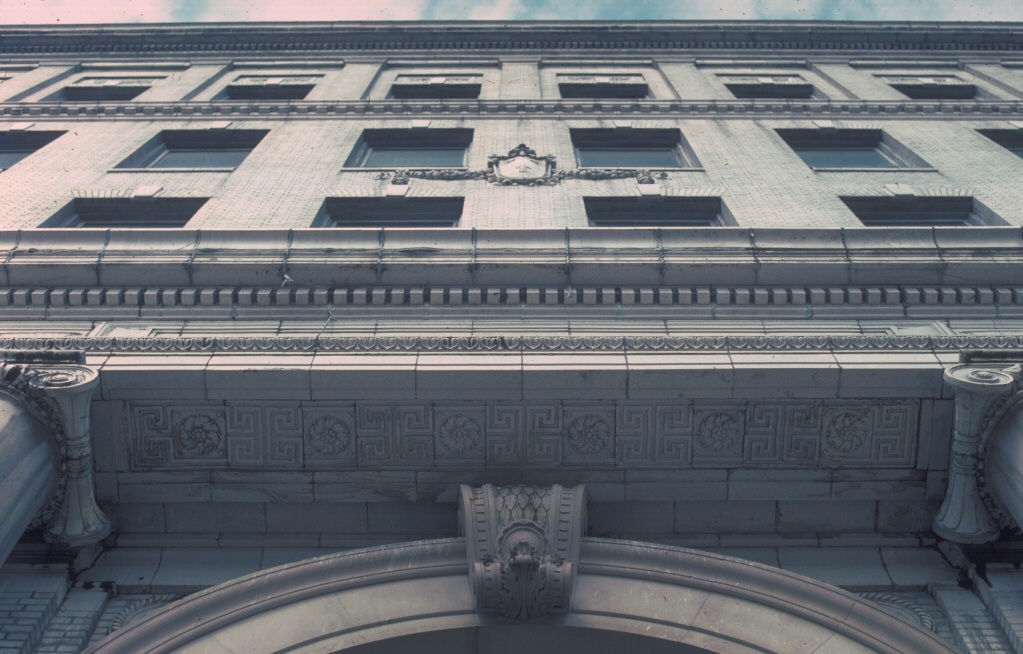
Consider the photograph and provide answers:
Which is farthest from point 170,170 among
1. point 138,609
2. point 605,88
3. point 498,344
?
point 605,88

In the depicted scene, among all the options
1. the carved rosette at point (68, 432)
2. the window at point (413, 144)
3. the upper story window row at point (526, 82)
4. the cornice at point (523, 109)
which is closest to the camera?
the carved rosette at point (68, 432)

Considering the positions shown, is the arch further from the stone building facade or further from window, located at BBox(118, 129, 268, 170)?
window, located at BBox(118, 129, 268, 170)

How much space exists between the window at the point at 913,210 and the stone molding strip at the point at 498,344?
5538 millimetres

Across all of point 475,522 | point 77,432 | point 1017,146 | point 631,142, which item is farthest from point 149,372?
point 1017,146

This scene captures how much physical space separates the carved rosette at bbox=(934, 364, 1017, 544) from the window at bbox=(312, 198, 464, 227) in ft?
27.9

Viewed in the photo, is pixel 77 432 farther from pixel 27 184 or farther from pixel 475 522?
pixel 27 184

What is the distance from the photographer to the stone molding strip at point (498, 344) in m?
9.27

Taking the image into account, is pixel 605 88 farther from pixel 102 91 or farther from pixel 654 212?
pixel 102 91

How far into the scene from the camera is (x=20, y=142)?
18906 millimetres

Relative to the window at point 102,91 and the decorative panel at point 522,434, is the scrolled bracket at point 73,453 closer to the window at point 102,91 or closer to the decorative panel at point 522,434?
the decorative panel at point 522,434

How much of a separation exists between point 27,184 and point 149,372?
8.47m

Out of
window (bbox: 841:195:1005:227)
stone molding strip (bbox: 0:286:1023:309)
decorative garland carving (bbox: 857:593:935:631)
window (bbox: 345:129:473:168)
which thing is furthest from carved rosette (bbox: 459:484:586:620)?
window (bbox: 345:129:473:168)

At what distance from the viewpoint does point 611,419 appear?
29.7 feet

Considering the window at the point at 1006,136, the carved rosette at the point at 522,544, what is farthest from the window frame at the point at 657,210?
the window at the point at 1006,136
